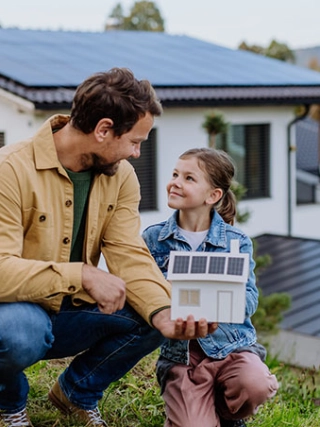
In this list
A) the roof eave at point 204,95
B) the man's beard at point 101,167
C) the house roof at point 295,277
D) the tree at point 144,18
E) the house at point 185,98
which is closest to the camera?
the man's beard at point 101,167

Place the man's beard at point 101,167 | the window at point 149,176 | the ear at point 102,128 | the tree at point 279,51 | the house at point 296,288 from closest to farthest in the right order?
the ear at point 102,128 < the man's beard at point 101,167 < the house at point 296,288 < the window at point 149,176 < the tree at point 279,51

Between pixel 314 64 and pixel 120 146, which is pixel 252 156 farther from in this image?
pixel 314 64

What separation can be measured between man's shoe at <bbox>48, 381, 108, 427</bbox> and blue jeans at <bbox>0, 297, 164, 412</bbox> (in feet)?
0.09

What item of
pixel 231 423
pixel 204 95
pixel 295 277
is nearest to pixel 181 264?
pixel 231 423

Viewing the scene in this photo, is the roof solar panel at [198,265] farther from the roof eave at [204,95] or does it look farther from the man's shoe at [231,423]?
the roof eave at [204,95]

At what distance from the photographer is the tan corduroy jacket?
10.6ft

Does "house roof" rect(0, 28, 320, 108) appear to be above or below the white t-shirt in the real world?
above

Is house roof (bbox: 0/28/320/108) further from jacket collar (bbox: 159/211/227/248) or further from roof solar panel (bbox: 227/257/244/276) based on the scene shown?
roof solar panel (bbox: 227/257/244/276)

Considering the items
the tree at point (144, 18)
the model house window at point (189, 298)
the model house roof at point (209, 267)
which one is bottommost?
the model house window at point (189, 298)

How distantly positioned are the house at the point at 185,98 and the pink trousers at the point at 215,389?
9.47 metres

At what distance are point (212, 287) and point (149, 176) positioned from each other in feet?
39.6

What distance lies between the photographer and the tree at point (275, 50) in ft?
155

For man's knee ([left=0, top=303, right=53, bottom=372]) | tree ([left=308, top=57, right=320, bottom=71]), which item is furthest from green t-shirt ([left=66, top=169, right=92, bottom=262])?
tree ([left=308, top=57, right=320, bottom=71])

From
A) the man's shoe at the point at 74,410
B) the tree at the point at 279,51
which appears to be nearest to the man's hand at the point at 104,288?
the man's shoe at the point at 74,410
